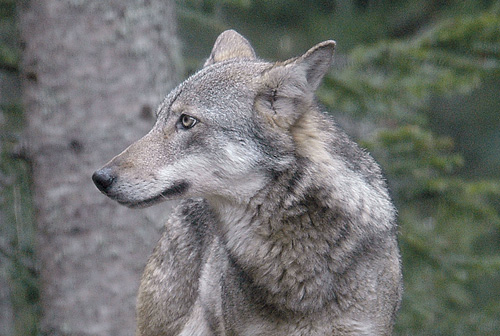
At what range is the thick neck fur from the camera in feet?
14.0

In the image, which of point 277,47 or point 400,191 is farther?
point 277,47

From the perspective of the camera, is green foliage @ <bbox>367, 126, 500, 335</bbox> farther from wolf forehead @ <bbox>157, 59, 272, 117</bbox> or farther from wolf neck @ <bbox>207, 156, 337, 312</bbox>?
wolf neck @ <bbox>207, 156, 337, 312</bbox>

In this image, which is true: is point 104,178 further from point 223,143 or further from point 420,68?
point 420,68

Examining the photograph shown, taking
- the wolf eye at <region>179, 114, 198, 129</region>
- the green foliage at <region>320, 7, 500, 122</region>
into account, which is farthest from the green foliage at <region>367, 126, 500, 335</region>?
the wolf eye at <region>179, 114, 198, 129</region>

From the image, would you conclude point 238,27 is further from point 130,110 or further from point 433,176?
point 130,110

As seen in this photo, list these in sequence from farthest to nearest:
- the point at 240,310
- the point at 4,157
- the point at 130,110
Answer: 1. the point at 4,157
2. the point at 130,110
3. the point at 240,310

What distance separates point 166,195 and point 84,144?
2.53m

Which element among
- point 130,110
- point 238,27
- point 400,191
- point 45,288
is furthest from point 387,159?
point 238,27

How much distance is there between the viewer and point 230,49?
17.5 ft

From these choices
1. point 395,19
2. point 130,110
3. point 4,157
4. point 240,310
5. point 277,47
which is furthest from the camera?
point 277,47

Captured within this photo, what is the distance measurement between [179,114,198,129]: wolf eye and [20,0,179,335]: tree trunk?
2.27m

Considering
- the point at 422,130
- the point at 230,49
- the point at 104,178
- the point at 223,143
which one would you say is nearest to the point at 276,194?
the point at 223,143

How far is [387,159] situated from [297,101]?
4455 mm

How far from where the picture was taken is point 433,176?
8.81 metres
